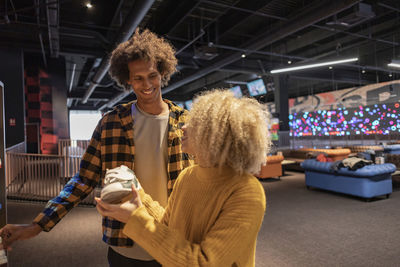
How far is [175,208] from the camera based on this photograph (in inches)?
33.8

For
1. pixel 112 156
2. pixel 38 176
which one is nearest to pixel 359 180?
pixel 112 156

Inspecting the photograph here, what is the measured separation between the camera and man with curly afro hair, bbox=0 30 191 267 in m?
1.20

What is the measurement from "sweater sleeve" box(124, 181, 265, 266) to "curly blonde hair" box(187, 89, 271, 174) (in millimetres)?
80

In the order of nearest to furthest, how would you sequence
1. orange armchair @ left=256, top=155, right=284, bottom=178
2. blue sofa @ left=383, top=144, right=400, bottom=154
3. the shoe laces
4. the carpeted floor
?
the shoe laces, the carpeted floor, orange armchair @ left=256, top=155, right=284, bottom=178, blue sofa @ left=383, top=144, right=400, bottom=154

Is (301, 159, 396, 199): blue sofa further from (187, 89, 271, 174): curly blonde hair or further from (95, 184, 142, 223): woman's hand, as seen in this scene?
(95, 184, 142, 223): woman's hand

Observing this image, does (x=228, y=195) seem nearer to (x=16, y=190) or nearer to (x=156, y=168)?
(x=156, y=168)

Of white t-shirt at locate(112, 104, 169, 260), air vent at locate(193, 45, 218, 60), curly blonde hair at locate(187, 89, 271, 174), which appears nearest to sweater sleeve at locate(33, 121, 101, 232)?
white t-shirt at locate(112, 104, 169, 260)

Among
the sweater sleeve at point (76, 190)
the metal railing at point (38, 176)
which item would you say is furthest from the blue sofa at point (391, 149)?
the sweater sleeve at point (76, 190)

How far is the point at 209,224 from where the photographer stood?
2.44ft

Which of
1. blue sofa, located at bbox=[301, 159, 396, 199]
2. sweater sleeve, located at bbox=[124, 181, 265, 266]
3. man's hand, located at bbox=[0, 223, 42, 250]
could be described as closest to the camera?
sweater sleeve, located at bbox=[124, 181, 265, 266]

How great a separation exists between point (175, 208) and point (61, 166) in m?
5.99

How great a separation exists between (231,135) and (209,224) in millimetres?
247

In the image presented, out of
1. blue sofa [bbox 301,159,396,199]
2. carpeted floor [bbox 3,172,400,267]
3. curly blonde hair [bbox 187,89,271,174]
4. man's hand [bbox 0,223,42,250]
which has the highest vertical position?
curly blonde hair [bbox 187,89,271,174]

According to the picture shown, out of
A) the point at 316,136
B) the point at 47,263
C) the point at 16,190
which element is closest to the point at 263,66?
the point at 316,136
